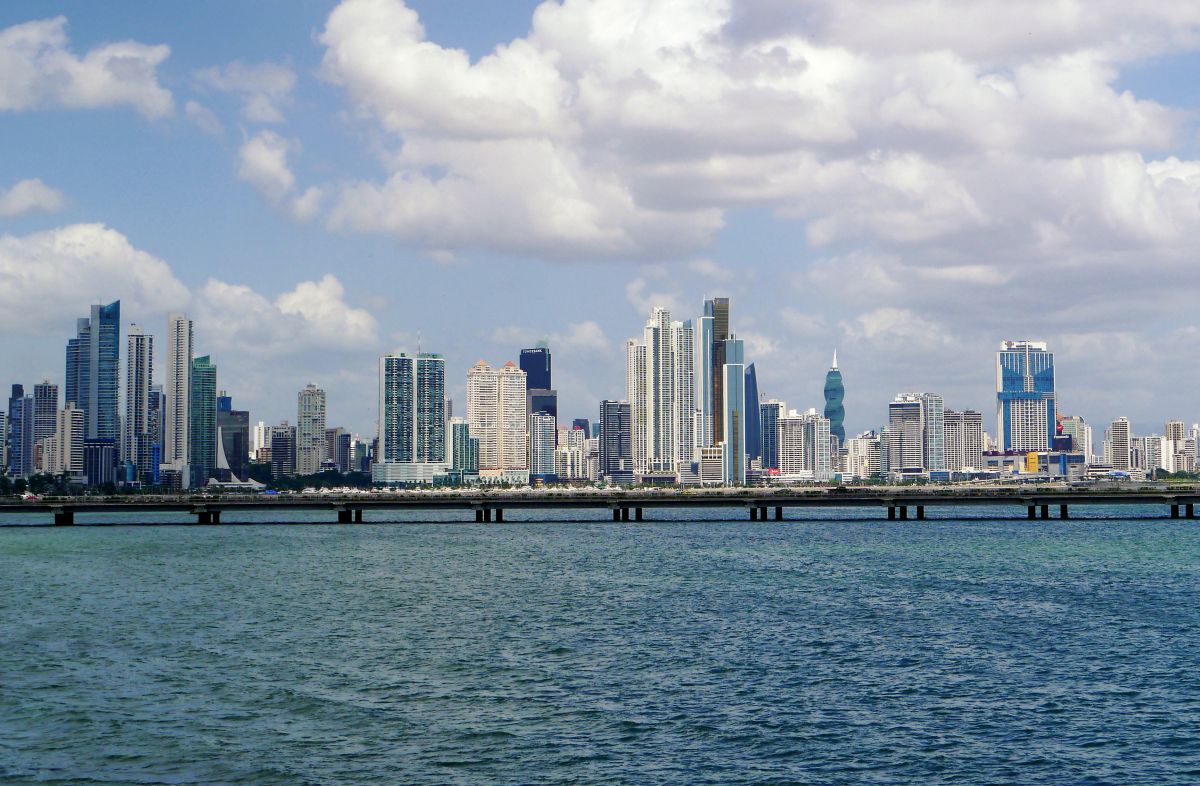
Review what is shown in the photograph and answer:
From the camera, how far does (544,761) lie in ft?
113

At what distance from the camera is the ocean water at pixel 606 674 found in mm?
34469

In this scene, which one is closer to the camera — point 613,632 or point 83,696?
point 83,696

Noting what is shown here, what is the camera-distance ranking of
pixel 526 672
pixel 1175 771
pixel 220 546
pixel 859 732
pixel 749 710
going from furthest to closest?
pixel 220 546 < pixel 526 672 < pixel 749 710 < pixel 859 732 < pixel 1175 771

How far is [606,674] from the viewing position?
4716 cm

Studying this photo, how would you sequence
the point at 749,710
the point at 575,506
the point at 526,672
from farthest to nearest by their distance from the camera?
1. the point at 575,506
2. the point at 526,672
3. the point at 749,710

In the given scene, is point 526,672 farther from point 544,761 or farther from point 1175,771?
point 1175,771

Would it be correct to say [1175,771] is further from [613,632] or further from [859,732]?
[613,632]

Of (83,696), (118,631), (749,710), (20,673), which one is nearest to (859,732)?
(749,710)

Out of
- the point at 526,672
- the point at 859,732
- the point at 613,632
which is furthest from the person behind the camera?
the point at 613,632

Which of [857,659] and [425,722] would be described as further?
[857,659]

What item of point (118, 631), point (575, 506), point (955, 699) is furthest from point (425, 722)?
point (575, 506)

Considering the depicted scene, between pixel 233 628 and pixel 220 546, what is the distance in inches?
2750

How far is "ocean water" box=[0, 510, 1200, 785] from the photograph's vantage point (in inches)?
1357

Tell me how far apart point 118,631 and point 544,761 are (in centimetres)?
3365
